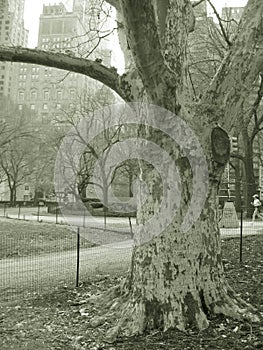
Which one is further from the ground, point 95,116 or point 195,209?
point 95,116

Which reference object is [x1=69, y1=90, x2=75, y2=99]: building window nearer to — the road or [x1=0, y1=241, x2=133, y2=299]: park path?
the road

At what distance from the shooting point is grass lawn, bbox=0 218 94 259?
1291 cm

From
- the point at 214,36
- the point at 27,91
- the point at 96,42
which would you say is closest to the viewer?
the point at 96,42

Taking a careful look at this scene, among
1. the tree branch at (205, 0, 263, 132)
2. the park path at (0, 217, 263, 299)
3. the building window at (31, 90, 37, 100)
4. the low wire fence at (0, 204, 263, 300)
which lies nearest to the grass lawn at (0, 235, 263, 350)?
the low wire fence at (0, 204, 263, 300)

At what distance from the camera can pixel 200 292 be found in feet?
14.6

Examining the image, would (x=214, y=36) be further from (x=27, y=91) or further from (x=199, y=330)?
(x=27, y=91)

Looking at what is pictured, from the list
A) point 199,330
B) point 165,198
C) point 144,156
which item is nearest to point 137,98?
point 144,156

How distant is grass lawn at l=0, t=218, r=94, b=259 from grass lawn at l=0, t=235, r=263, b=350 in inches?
268

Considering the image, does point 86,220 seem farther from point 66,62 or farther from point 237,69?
point 237,69

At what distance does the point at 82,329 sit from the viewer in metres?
4.44

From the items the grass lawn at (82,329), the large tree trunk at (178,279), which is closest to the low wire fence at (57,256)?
the large tree trunk at (178,279)

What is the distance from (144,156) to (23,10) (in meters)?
4.69

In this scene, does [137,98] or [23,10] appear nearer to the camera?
[137,98]

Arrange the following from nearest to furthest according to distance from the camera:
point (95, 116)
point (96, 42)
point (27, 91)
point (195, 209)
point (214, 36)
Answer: point (195, 209) < point (96, 42) < point (214, 36) < point (95, 116) < point (27, 91)
